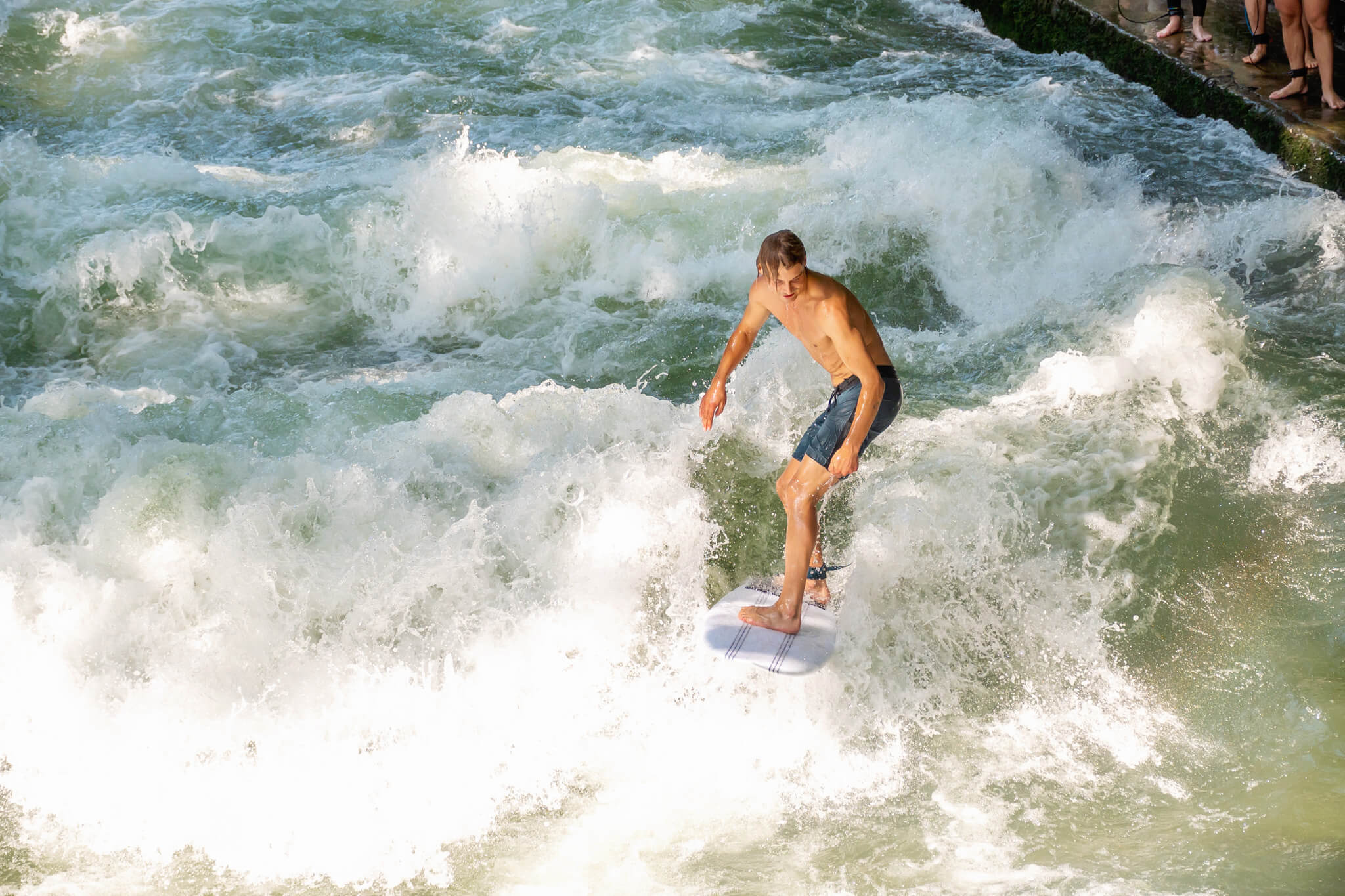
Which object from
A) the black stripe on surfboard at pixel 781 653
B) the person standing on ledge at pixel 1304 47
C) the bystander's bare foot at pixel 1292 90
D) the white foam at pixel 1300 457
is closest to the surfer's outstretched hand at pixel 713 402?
the black stripe on surfboard at pixel 781 653

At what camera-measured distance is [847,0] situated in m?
12.6

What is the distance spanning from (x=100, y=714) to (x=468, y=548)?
1.45m

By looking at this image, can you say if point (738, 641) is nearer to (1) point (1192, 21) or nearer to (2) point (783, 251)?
(2) point (783, 251)

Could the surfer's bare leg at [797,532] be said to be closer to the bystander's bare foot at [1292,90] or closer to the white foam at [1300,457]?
the white foam at [1300,457]

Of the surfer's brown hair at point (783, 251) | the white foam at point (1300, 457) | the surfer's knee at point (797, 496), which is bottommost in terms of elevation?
the white foam at point (1300, 457)

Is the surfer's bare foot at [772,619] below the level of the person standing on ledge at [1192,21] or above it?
below

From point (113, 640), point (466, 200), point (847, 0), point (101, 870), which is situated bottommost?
point (101, 870)

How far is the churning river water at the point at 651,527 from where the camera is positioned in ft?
12.4

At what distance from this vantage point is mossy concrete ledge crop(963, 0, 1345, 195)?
7.85m

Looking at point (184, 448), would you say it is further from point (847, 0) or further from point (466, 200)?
point (847, 0)

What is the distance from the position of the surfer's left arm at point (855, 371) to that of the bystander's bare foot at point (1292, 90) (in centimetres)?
636

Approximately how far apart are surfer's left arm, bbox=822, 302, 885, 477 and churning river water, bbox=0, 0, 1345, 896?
876 millimetres

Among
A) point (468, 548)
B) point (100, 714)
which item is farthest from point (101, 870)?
point (468, 548)

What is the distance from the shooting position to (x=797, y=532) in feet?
13.2
